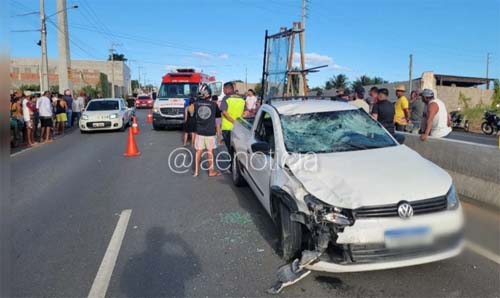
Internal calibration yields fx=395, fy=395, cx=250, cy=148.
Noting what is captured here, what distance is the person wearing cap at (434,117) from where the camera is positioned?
710 centimetres

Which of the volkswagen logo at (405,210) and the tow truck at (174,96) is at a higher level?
the tow truck at (174,96)

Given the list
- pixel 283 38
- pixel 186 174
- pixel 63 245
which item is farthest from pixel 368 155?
pixel 283 38

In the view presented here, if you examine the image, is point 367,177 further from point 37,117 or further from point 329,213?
point 37,117

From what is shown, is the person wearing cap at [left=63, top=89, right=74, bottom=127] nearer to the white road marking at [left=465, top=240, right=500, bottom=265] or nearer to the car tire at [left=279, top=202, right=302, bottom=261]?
the car tire at [left=279, top=202, right=302, bottom=261]

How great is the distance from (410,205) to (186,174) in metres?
5.82

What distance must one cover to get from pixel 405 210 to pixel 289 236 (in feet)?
3.55

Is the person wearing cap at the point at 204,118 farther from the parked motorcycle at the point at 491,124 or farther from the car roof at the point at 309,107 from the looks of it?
the parked motorcycle at the point at 491,124

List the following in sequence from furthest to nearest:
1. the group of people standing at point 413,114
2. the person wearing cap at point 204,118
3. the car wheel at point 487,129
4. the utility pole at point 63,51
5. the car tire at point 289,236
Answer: the utility pole at point 63,51, the car wheel at point 487,129, the person wearing cap at point 204,118, the group of people standing at point 413,114, the car tire at point 289,236

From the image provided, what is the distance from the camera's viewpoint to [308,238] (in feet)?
12.1

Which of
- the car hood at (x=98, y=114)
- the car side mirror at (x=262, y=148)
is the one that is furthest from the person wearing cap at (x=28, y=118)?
the car side mirror at (x=262, y=148)

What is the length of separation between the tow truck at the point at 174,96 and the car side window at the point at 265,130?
11.2 metres

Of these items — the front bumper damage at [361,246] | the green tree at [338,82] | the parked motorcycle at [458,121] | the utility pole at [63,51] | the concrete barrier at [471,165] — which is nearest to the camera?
the front bumper damage at [361,246]

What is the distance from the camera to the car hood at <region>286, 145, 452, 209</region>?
346 centimetres

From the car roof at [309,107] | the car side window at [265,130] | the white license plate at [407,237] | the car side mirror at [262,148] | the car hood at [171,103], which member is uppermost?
the car hood at [171,103]
